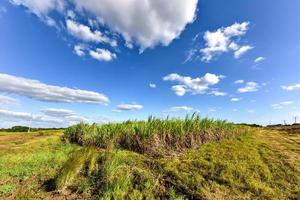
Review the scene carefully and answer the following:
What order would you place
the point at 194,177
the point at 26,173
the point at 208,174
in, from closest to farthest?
the point at 194,177 < the point at 208,174 < the point at 26,173

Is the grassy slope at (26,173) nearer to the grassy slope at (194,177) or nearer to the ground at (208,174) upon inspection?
the ground at (208,174)

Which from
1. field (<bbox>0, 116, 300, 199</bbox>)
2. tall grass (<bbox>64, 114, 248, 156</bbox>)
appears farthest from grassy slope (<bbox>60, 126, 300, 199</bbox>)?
tall grass (<bbox>64, 114, 248, 156</bbox>)

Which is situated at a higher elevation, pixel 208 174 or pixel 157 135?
pixel 157 135

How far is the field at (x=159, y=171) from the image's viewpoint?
5.43m

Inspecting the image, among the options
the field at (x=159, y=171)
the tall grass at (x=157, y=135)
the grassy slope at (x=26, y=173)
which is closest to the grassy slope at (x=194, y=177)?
the field at (x=159, y=171)

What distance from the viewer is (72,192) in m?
5.51

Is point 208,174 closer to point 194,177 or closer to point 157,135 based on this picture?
point 194,177

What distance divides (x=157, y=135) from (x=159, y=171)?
2333 millimetres

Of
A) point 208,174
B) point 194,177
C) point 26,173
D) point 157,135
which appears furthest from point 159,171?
point 26,173

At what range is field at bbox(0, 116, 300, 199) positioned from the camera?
543cm

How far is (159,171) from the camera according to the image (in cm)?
644

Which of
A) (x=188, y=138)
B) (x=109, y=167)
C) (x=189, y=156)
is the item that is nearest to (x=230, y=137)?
(x=188, y=138)

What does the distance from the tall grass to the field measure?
0.04 meters

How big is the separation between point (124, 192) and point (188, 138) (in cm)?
462
